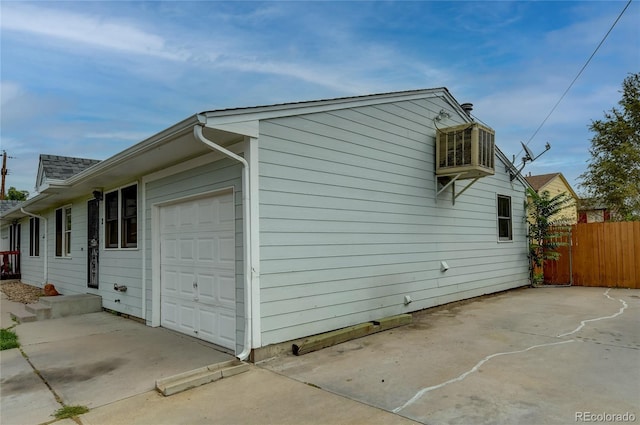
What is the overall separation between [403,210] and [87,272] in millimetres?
7363

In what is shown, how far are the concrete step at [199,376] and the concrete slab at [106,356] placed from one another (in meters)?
0.23

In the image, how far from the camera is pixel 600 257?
10492mm

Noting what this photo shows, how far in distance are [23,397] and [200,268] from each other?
7.85 ft

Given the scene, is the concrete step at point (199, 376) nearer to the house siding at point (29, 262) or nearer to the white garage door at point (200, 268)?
the white garage door at point (200, 268)

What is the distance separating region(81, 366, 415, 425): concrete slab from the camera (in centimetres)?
294

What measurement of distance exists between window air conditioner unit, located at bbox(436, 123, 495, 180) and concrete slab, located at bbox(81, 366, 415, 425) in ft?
16.7

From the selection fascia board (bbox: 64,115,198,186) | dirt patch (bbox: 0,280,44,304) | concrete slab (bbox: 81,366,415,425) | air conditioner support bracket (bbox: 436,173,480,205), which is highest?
fascia board (bbox: 64,115,198,186)

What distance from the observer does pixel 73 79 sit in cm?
914

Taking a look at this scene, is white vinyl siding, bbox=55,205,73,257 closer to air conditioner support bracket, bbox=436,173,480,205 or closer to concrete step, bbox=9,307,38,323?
concrete step, bbox=9,307,38,323

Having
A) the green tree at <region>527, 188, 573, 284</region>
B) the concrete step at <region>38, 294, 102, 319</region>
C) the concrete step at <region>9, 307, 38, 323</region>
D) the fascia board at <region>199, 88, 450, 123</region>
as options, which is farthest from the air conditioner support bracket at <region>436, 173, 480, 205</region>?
the concrete step at <region>9, 307, 38, 323</region>

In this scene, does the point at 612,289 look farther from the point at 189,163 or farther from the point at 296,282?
the point at 189,163

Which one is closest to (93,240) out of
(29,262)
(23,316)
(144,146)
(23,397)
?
(23,316)

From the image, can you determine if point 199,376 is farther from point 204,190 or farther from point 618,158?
point 618,158

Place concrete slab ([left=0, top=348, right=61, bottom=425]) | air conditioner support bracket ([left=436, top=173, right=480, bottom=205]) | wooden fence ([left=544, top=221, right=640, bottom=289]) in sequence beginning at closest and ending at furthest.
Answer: concrete slab ([left=0, top=348, right=61, bottom=425]) < air conditioner support bracket ([left=436, top=173, right=480, bottom=205]) < wooden fence ([left=544, top=221, right=640, bottom=289])
